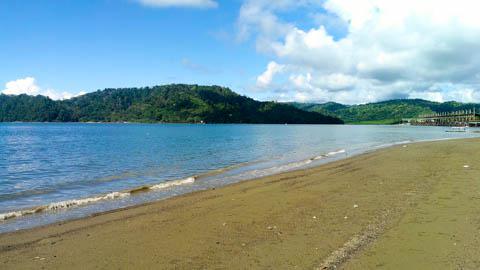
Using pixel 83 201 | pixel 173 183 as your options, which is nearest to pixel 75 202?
pixel 83 201

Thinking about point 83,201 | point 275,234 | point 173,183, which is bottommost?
point 173,183

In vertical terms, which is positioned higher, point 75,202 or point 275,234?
point 275,234

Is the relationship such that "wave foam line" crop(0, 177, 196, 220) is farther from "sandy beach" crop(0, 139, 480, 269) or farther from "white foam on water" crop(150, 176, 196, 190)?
"sandy beach" crop(0, 139, 480, 269)

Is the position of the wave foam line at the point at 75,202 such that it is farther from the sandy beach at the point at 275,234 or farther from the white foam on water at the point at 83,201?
the sandy beach at the point at 275,234

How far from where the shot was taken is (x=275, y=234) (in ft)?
35.9

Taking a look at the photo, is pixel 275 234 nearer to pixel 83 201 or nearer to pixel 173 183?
pixel 83 201

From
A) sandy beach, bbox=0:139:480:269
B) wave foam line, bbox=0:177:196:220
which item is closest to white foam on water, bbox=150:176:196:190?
wave foam line, bbox=0:177:196:220

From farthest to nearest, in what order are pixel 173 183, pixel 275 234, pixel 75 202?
pixel 173 183, pixel 75 202, pixel 275 234

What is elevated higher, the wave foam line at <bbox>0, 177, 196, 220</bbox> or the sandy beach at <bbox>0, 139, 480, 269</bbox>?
the sandy beach at <bbox>0, 139, 480, 269</bbox>

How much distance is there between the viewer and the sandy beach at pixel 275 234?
8820mm

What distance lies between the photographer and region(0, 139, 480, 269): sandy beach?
8.82 meters

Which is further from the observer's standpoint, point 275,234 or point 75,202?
point 75,202

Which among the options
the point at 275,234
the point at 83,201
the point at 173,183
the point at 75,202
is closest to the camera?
the point at 275,234

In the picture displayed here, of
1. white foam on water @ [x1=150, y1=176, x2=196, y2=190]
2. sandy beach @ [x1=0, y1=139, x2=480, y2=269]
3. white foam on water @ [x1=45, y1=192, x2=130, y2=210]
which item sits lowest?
white foam on water @ [x1=150, y1=176, x2=196, y2=190]
